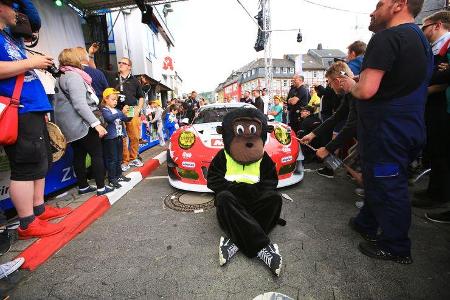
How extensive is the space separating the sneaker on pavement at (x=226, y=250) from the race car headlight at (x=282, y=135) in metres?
1.75

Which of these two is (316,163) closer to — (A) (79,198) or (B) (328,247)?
(B) (328,247)

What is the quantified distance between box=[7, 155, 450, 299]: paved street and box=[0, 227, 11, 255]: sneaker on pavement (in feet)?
1.33

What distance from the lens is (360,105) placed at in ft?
6.44

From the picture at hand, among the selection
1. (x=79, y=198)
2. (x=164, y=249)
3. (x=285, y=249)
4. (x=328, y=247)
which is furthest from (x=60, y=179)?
(x=328, y=247)

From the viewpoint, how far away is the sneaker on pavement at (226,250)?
1869mm

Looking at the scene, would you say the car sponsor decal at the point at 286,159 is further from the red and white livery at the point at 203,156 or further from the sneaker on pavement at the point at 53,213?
the sneaker on pavement at the point at 53,213

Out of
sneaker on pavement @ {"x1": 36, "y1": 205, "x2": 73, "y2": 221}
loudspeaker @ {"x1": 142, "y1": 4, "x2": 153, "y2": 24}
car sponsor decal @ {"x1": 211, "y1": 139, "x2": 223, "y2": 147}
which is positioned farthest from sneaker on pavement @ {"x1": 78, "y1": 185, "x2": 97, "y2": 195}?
loudspeaker @ {"x1": 142, "y1": 4, "x2": 153, "y2": 24}

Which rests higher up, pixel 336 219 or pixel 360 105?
pixel 360 105

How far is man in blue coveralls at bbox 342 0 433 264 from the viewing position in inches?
66.2

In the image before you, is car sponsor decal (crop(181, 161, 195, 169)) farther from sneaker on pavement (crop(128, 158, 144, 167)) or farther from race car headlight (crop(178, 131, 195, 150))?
sneaker on pavement (crop(128, 158, 144, 167))

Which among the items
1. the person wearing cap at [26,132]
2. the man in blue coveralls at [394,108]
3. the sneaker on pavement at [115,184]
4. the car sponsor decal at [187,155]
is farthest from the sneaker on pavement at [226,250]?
the sneaker on pavement at [115,184]

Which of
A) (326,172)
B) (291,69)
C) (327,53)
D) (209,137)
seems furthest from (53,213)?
(327,53)

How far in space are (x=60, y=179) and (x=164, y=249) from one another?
6.94 feet

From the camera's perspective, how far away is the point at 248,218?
1.93 meters
